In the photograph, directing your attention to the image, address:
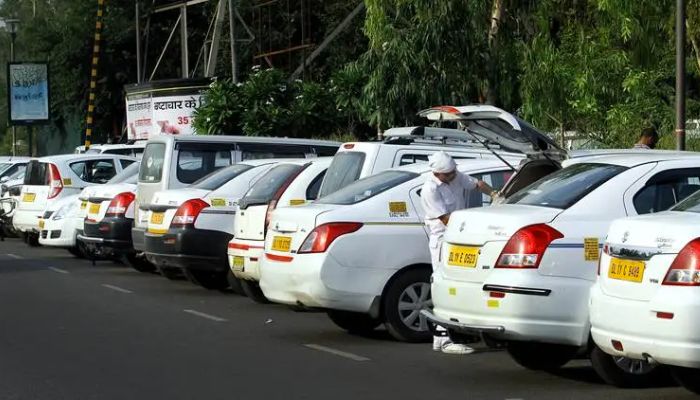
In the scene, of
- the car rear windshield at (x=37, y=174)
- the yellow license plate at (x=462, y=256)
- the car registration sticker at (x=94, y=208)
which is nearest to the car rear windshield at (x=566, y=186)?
the yellow license plate at (x=462, y=256)

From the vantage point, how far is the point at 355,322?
1295cm

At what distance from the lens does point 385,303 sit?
11.9 m

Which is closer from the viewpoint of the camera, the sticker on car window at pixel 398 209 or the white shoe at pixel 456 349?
the white shoe at pixel 456 349

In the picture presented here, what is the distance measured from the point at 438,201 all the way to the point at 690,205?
10.0 ft

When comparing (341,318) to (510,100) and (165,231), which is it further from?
(510,100)

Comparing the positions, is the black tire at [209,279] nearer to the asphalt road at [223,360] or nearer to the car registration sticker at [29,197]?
the asphalt road at [223,360]

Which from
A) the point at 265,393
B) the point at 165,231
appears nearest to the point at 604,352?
the point at 265,393

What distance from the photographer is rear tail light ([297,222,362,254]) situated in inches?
466

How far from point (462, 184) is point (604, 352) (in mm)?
2911

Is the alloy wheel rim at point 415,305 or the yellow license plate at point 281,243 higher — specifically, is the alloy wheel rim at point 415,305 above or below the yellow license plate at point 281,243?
below

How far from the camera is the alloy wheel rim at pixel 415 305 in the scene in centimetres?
1198

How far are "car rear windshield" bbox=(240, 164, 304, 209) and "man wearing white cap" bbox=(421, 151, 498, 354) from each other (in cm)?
326

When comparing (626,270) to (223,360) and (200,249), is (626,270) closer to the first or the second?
(223,360)

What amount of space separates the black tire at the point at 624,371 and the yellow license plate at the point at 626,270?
94cm
